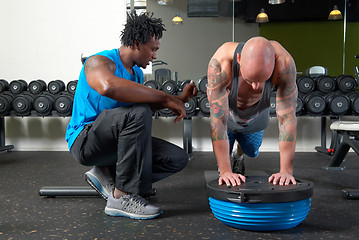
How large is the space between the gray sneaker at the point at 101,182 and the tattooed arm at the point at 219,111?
1.96 feet

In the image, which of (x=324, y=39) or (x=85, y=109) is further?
(x=324, y=39)

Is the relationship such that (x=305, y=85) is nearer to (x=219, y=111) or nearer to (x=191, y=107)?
(x=191, y=107)

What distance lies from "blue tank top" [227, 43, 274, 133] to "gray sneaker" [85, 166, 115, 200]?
754 millimetres

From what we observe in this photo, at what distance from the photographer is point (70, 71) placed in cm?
411

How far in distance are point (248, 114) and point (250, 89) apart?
0.74ft

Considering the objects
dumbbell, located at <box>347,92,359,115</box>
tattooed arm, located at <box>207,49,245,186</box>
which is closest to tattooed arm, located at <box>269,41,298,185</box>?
tattooed arm, located at <box>207,49,245,186</box>

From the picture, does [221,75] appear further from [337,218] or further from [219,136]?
[337,218]

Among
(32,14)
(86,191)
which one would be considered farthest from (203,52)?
(86,191)

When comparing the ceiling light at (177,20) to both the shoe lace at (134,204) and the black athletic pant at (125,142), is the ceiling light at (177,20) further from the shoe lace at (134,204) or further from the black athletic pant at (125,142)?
the shoe lace at (134,204)

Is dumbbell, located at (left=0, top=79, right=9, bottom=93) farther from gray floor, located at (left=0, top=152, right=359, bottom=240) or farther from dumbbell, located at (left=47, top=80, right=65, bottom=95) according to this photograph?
gray floor, located at (left=0, top=152, right=359, bottom=240)

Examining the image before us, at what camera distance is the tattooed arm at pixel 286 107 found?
60.3 inches

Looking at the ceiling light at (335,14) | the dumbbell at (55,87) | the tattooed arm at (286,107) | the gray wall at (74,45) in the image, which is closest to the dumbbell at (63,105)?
the dumbbell at (55,87)

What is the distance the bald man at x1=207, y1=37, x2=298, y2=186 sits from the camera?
1339mm

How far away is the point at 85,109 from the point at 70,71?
268 centimetres
